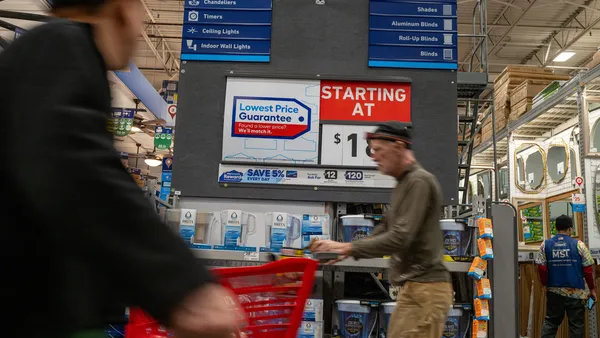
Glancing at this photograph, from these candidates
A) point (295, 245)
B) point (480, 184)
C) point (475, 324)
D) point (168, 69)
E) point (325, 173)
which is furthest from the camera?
point (168, 69)

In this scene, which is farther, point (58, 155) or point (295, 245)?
point (295, 245)

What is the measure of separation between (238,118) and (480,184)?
41.3 feet

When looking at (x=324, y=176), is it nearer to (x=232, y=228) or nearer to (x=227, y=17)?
(x=232, y=228)

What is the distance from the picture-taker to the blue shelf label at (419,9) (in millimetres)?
5562

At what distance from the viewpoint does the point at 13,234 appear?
80 cm

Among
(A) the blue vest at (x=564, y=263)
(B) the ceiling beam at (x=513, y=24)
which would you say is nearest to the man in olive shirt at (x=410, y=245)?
(A) the blue vest at (x=564, y=263)

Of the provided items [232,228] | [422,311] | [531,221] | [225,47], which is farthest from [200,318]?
[531,221]

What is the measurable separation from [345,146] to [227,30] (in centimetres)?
163

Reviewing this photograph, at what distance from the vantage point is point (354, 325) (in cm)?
473

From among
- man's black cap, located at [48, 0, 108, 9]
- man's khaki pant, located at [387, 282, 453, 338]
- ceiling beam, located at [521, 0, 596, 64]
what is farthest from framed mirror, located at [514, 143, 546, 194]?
man's black cap, located at [48, 0, 108, 9]

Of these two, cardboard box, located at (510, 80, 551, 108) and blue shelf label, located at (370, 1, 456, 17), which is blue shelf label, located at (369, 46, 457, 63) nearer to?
blue shelf label, located at (370, 1, 456, 17)

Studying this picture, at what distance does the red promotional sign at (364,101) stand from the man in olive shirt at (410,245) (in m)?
2.10

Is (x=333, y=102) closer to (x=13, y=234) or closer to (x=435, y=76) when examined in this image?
(x=435, y=76)

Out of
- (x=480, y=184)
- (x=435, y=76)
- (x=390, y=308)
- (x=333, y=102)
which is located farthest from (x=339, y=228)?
Answer: (x=480, y=184)
